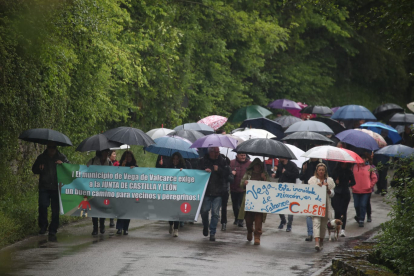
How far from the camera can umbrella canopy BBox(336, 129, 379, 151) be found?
17.8m

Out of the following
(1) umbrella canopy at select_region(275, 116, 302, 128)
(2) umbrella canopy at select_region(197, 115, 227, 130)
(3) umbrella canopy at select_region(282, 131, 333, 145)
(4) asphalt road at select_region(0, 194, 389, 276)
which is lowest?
(4) asphalt road at select_region(0, 194, 389, 276)

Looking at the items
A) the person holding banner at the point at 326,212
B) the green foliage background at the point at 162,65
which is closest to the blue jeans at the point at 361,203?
the person holding banner at the point at 326,212

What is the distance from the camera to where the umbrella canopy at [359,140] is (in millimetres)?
17797

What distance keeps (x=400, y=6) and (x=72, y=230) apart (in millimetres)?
8384

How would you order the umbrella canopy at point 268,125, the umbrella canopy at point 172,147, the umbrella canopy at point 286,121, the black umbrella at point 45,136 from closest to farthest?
the black umbrella at point 45,136, the umbrella canopy at point 172,147, the umbrella canopy at point 268,125, the umbrella canopy at point 286,121

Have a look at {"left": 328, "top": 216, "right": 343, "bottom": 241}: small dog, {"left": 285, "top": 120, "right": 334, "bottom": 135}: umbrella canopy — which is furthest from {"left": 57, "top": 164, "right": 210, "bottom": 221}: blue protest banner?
{"left": 285, "top": 120, "right": 334, "bottom": 135}: umbrella canopy

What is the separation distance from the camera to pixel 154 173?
1366 cm

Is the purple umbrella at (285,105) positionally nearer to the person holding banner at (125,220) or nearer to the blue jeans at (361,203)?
the blue jeans at (361,203)

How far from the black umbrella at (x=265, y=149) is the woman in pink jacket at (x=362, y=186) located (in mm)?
3648

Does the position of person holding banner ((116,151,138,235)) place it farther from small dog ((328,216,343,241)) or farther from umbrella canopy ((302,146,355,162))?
small dog ((328,216,343,241))

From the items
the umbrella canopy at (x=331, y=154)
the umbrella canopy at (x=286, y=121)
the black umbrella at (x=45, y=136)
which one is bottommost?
the umbrella canopy at (x=331, y=154)

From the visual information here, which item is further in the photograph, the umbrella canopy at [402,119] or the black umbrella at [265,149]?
the umbrella canopy at [402,119]

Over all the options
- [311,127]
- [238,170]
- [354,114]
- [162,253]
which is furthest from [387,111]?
[162,253]

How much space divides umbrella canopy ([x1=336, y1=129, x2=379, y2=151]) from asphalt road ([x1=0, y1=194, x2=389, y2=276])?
3335mm
